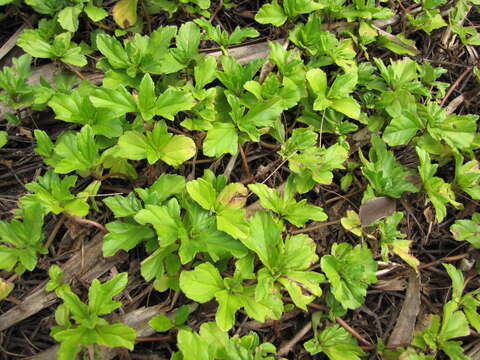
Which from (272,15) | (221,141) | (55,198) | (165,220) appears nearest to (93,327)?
(165,220)

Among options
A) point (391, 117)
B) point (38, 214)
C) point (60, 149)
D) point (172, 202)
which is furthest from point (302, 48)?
point (38, 214)

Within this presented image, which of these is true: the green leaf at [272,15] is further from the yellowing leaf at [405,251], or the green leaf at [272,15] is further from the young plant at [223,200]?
the yellowing leaf at [405,251]

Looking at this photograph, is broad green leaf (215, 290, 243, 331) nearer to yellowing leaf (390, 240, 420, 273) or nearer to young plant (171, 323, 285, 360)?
young plant (171, 323, 285, 360)

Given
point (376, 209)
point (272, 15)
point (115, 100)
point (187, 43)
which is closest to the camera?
point (115, 100)

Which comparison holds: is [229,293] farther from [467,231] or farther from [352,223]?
[467,231]

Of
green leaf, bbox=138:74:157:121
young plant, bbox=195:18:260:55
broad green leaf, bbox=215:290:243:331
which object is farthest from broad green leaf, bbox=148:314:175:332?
young plant, bbox=195:18:260:55

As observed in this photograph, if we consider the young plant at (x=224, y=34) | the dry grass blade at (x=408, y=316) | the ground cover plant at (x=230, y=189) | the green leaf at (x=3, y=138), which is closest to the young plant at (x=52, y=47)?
the ground cover plant at (x=230, y=189)
